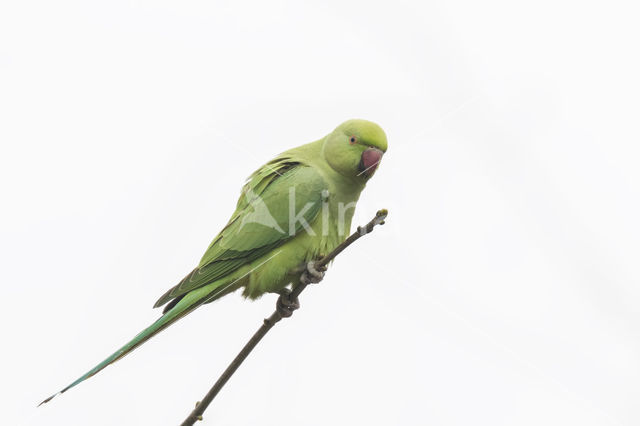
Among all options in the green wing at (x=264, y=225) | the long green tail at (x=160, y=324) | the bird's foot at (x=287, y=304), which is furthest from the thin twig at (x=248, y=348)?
the green wing at (x=264, y=225)

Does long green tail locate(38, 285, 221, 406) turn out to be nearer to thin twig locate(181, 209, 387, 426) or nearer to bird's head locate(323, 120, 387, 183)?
thin twig locate(181, 209, 387, 426)

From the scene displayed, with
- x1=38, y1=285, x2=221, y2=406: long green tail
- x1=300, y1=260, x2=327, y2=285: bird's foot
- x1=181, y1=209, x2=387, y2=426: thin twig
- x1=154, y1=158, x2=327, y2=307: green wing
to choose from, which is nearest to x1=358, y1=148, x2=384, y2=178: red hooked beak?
x1=154, y1=158, x2=327, y2=307: green wing

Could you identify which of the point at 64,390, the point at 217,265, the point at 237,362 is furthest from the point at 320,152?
the point at 64,390

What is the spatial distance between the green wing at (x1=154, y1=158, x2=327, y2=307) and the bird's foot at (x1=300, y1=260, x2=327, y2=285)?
0.33m

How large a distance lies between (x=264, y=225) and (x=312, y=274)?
0.61 metres

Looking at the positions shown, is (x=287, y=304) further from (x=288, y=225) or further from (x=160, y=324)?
(x=160, y=324)

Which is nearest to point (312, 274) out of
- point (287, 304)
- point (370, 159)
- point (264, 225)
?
point (287, 304)

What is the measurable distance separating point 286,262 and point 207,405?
1.55 metres

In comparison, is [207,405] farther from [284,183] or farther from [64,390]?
[284,183]

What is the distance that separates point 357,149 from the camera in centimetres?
530

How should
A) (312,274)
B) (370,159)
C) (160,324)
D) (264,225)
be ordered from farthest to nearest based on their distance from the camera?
(264,225)
(370,159)
(312,274)
(160,324)

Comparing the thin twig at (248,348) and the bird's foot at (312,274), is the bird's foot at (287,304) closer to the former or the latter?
the bird's foot at (312,274)

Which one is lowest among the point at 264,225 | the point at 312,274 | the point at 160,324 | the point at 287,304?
the point at 160,324

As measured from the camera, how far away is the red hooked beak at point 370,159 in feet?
17.0
